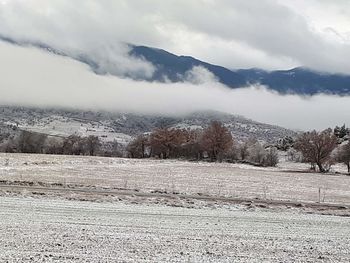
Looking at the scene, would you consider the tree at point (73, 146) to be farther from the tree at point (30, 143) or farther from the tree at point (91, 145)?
the tree at point (30, 143)

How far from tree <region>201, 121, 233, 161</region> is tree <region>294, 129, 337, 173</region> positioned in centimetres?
3426

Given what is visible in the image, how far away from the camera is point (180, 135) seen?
6590 inches

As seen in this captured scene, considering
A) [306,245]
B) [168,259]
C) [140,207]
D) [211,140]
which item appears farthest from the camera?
[211,140]

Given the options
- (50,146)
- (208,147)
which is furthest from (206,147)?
(50,146)

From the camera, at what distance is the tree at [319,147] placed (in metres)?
114

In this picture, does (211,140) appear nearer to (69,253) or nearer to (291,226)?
(291,226)

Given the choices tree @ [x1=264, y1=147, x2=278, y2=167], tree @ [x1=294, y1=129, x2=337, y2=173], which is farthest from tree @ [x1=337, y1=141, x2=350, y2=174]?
tree @ [x1=264, y1=147, x2=278, y2=167]

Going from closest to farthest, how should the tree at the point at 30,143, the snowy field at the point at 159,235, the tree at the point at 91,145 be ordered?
the snowy field at the point at 159,235
the tree at the point at 30,143
the tree at the point at 91,145

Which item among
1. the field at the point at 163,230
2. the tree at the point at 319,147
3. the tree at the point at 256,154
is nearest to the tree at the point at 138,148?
the tree at the point at 256,154

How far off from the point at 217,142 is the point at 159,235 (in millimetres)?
129499

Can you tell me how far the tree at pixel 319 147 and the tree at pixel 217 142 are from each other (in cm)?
3426

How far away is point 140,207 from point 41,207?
561cm

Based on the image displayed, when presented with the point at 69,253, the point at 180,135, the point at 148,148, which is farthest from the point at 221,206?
the point at 148,148

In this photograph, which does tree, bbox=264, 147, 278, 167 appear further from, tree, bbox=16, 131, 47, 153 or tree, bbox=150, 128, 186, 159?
tree, bbox=16, 131, 47, 153
